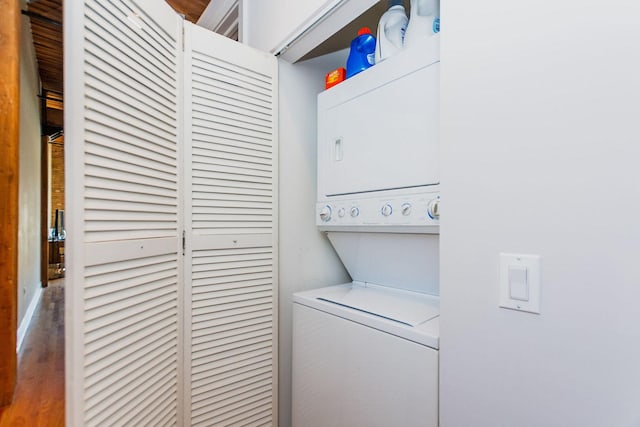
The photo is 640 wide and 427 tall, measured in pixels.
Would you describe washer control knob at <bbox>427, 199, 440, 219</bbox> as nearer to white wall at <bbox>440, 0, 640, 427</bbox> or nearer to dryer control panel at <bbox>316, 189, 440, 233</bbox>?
dryer control panel at <bbox>316, 189, 440, 233</bbox>

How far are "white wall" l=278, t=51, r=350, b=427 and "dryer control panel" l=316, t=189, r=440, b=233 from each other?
0.58 feet

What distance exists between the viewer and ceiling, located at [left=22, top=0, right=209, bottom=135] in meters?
3.24

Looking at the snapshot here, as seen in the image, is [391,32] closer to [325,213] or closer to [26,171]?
[325,213]

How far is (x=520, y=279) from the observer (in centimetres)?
88

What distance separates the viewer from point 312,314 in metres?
1.63

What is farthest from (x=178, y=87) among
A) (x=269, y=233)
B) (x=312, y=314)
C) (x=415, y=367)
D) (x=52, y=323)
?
Answer: (x=52, y=323)

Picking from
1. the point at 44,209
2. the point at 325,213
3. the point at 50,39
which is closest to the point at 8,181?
the point at 325,213

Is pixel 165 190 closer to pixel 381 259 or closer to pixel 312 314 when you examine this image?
pixel 312 314

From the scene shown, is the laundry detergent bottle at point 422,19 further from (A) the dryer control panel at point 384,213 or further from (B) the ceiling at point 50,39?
(B) the ceiling at point 50,39

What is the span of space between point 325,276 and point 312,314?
0.45 m

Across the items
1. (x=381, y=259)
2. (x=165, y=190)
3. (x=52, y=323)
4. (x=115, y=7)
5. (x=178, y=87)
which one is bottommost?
(x=52, y=323)

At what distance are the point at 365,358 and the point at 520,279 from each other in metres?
0.70

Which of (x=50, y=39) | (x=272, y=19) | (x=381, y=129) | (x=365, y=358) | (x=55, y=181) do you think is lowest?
(x=365, y=358)

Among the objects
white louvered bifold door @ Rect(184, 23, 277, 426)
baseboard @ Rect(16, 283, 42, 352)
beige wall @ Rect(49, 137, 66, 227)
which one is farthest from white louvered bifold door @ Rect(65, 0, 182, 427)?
beige wall @ Rect(49, 137, 66, 227)
